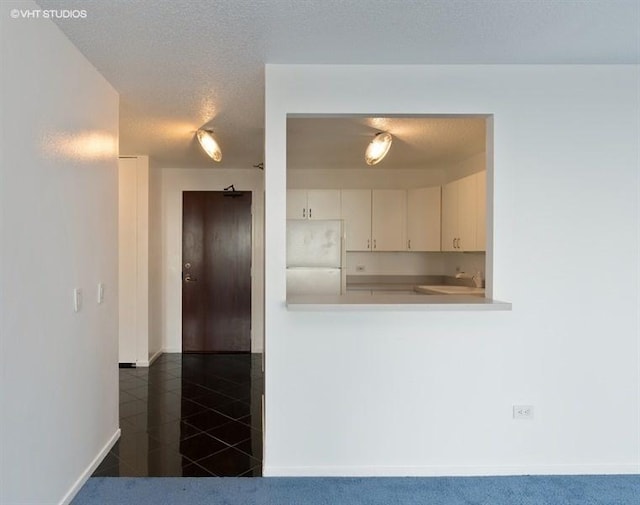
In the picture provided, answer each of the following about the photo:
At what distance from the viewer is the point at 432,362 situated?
2.26 meters

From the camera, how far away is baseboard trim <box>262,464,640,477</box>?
223 cm

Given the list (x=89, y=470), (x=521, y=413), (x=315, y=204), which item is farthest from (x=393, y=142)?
(x=89, y=470)

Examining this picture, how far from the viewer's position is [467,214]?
3.89m

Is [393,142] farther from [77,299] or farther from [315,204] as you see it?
[77,299]

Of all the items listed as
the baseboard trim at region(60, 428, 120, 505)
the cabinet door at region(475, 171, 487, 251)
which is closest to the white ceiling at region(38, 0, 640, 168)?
the cabinet door at region(475, 171, 487, 251)

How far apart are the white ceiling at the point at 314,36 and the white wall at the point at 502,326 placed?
0.54ft

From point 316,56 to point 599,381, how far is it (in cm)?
245

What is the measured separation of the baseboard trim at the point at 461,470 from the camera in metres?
2.23

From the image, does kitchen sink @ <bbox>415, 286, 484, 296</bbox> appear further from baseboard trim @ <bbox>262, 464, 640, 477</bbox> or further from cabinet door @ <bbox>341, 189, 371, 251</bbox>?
baseboard trim @ <bbox>262, 464, 640, 477</bbox>

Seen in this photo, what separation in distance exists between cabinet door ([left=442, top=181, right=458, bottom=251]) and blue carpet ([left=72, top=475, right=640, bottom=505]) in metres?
2.40

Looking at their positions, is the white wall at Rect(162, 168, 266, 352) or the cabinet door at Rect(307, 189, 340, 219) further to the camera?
the white wall at Rect(162, 168, 266, 352)

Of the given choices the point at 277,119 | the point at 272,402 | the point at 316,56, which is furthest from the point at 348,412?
the point at 316,56

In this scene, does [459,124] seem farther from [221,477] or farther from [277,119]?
[221,477]

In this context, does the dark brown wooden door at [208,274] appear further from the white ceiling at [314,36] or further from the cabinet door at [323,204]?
the white ceiling at [314,36]
